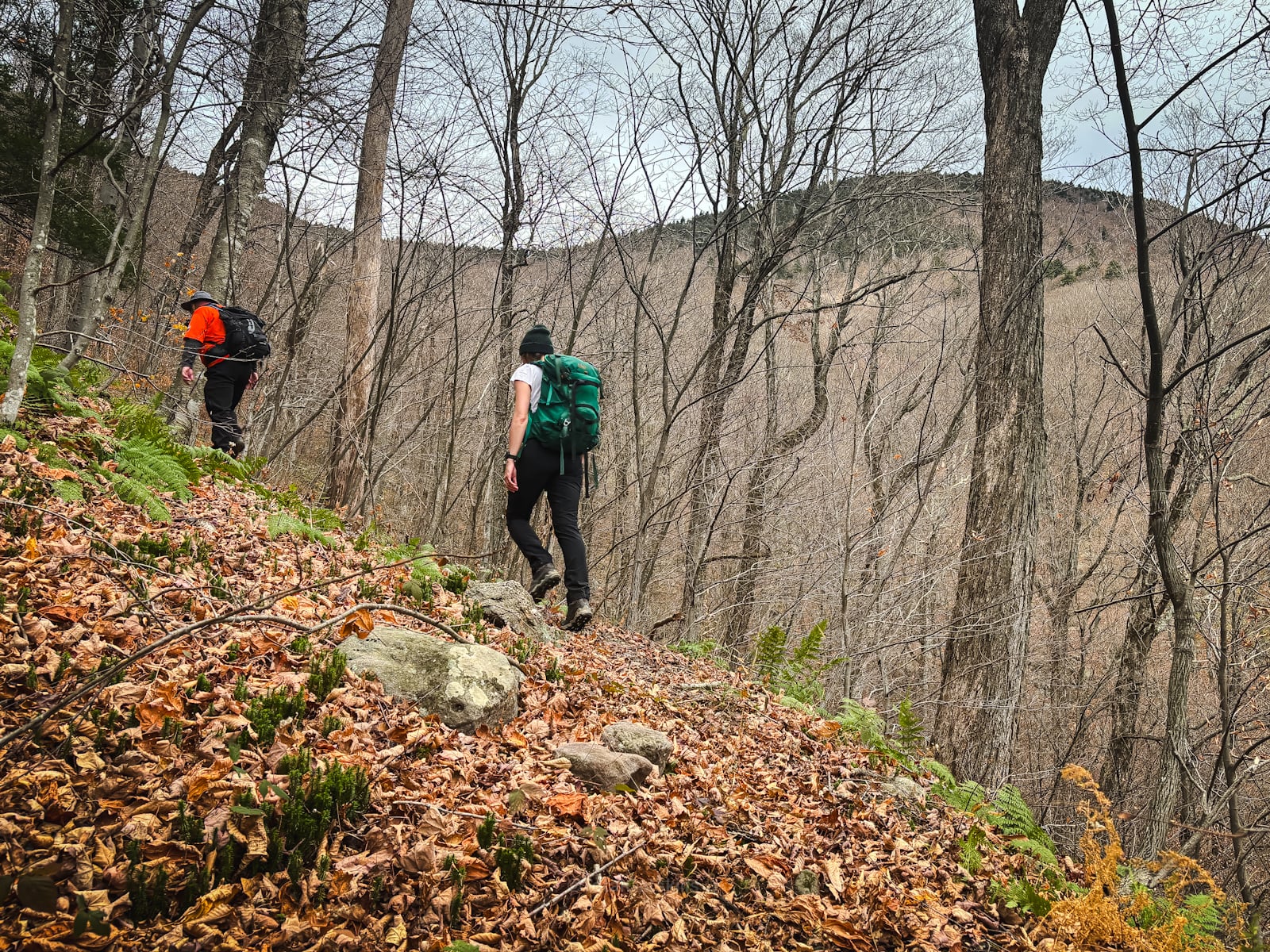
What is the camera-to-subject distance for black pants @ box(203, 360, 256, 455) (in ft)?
23.1

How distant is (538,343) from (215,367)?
12.6ft

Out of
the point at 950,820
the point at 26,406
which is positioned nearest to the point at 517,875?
the point at 950,820

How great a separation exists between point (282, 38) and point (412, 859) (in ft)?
29.6

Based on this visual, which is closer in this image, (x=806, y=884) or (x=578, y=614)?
(x=806, y=884)

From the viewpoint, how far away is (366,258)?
8359mm

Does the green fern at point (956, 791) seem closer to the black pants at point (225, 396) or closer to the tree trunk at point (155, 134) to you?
the tree trunk at point (155, 134)

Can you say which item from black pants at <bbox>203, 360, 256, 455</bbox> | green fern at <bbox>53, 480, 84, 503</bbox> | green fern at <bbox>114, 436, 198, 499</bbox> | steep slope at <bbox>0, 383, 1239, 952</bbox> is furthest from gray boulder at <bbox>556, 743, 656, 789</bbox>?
black pants at <bbox>203, 360, 256, 455</bbox>

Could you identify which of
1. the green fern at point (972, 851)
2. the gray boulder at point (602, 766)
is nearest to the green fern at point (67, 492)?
the gray boulder at point (602, 766)

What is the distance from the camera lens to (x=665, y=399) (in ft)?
24.6

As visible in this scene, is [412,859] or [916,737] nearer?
[412,859]

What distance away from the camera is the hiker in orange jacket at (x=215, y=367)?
6.83 meters

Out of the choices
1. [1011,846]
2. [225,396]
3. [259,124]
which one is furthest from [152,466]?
[1011,846]

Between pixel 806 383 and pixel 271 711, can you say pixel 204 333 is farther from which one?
pixel 806 383

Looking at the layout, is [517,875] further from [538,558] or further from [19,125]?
[19,125]
